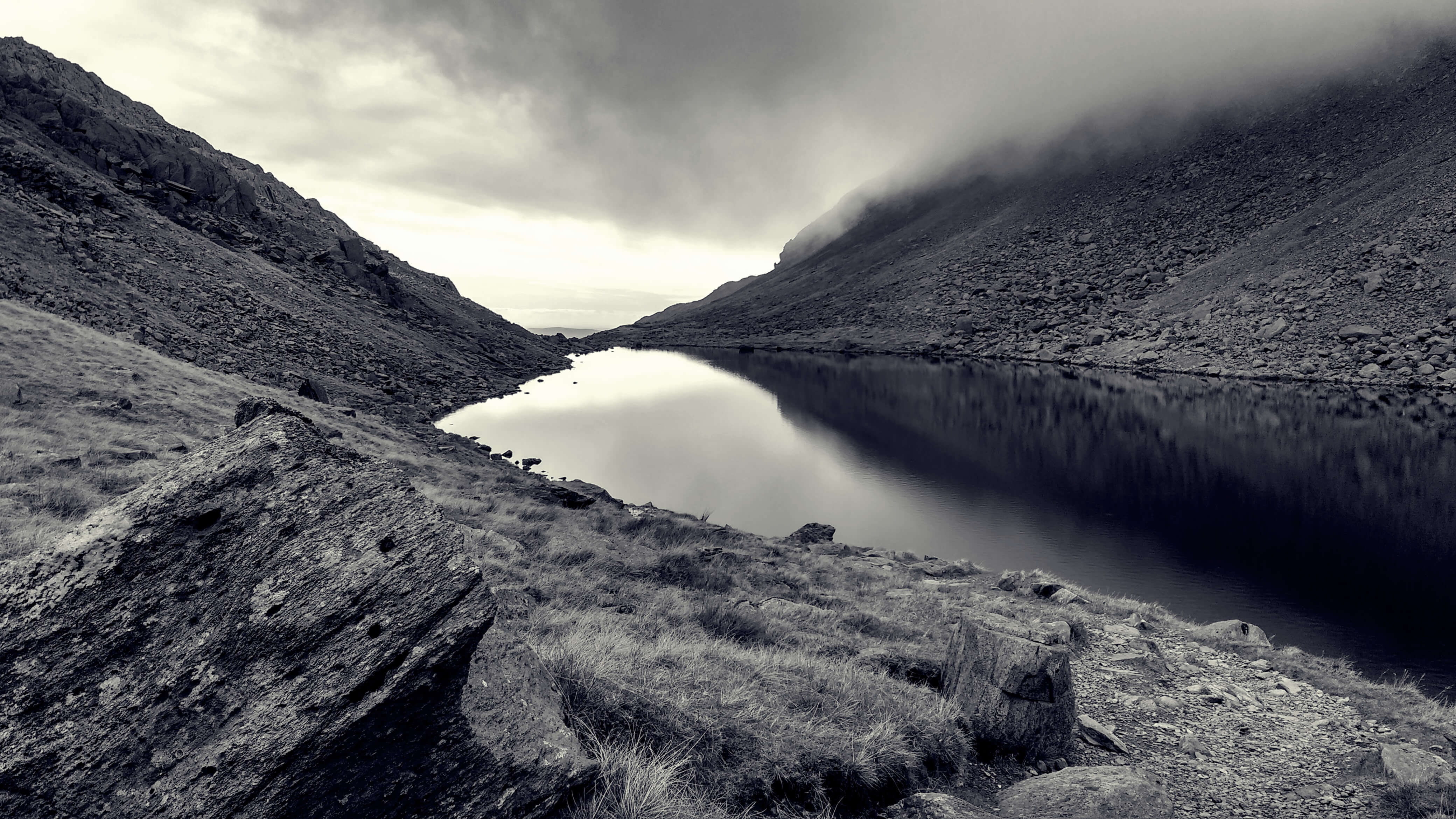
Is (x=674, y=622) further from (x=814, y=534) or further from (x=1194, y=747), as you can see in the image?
(x=814, y=534)

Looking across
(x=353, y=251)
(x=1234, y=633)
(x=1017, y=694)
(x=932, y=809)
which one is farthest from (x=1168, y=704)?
(x=353, y=251)

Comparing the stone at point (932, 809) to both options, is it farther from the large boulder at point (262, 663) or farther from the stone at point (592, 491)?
the stone at point (592, 491)

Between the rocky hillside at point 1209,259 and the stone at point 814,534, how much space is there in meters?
53.1

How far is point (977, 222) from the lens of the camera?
146m

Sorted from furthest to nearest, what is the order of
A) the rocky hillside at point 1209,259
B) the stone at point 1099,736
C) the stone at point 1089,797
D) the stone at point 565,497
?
the rocky hillside at point 1209,259 → the stone at point 565,497 → the stone at point 1099,736 → the stone at point 1089,797

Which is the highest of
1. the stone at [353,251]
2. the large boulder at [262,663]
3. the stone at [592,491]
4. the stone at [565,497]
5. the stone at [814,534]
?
the stone at [353,251]

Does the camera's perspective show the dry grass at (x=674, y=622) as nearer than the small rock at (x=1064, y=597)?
Yes

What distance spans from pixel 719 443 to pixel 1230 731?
115 feet

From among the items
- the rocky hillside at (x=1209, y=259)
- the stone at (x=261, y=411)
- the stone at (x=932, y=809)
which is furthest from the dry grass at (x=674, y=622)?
the rocky hillside at (x=1209, y=259)

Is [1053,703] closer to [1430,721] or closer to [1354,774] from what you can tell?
[1354,774]

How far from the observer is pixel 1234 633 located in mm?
14086

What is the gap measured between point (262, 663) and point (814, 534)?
69.5 ft

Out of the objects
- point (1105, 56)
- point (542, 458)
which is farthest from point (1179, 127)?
point (542, 458)

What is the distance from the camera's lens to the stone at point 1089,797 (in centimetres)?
571
